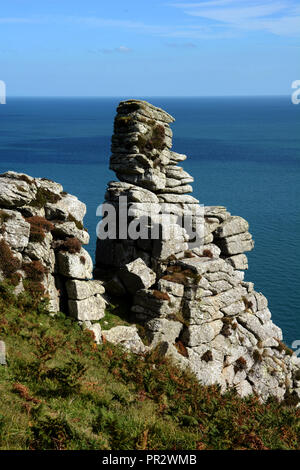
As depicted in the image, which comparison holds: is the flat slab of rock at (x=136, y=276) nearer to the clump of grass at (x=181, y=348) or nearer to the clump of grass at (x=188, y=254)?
the clump of grass at (x=188, y=254)

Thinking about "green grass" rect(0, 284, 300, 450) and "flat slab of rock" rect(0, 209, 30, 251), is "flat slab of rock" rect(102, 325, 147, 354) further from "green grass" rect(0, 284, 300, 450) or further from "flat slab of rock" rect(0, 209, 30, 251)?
"flat slab of rock" rect(0, 209, 30, 251)

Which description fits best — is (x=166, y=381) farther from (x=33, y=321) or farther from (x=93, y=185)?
(x=93, y=185)

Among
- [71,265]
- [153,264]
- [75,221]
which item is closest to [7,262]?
[71,265]

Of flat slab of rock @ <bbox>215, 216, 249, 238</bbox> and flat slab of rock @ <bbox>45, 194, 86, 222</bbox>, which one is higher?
flat slab of rock @ <bbox>215, 216, 249, 238</bbox>

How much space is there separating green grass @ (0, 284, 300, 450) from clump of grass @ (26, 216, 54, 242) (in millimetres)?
4308

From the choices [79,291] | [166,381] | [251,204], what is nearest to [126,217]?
[79,291]

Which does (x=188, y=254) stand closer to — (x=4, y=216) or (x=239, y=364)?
(x=239, y=364)

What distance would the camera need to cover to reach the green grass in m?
17.8

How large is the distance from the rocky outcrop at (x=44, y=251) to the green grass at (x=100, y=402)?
1360 millimetres

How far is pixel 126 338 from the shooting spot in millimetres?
35000

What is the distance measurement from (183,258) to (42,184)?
13.2 meters

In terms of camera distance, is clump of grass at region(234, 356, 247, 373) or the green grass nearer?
the green grass

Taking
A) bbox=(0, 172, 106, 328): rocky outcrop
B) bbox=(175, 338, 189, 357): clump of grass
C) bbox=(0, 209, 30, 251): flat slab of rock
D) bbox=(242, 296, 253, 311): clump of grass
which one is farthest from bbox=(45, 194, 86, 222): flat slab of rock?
bbox=(242, 296, 253, 311): clump of grass
